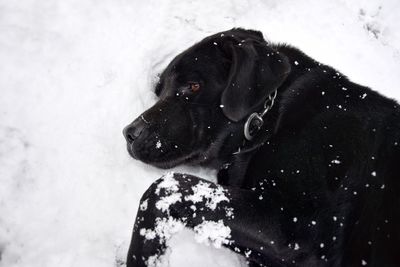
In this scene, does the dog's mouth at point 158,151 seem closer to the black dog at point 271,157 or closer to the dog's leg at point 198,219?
the black dog at point 271,157

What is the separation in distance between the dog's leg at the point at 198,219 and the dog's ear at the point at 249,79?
1.86 ft

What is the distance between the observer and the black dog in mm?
2510

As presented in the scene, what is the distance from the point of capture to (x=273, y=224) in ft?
8.20

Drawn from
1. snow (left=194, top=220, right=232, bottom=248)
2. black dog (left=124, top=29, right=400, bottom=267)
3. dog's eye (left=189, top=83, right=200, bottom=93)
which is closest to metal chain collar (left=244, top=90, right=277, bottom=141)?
black dog (left=124, top=29, right=400, bottom=267)

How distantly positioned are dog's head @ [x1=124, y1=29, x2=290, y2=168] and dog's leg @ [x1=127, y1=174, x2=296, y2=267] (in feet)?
1.46

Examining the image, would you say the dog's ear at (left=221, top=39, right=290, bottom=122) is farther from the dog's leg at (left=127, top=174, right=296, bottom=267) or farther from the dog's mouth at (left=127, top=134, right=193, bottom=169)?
the dog's leg at (left=127, top=174, right=296, bottom=267)

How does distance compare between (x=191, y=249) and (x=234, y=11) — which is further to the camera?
(x=234, y=11)

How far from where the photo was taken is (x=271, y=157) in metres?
2.75

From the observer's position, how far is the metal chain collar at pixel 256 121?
2.87 m

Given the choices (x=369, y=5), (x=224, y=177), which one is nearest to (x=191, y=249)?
(x=224, y=177)

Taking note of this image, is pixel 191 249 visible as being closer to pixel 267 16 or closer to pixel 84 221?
pixel 84 221

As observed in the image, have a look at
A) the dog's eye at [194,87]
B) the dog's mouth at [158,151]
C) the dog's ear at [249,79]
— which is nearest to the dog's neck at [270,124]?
the dog's ear at [249,79]

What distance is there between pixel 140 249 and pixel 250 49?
54.7 inches

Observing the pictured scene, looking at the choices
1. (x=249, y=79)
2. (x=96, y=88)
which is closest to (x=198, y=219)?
(x=249, y=79)
